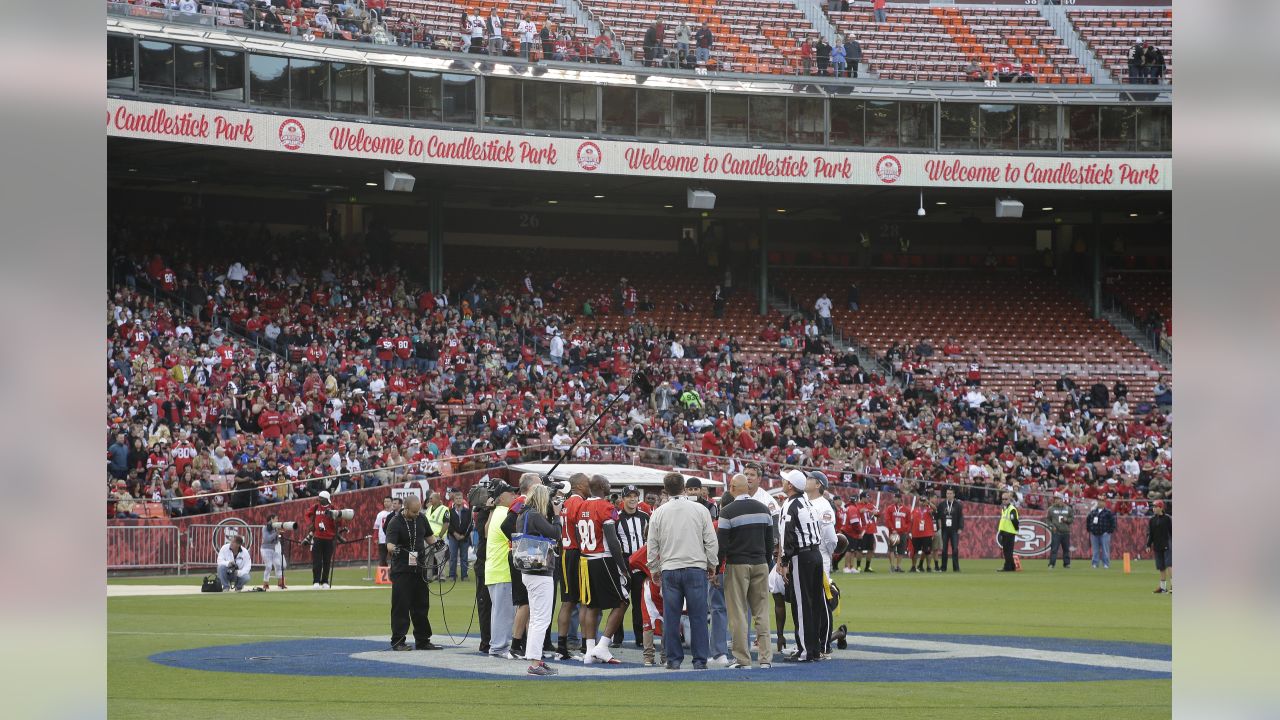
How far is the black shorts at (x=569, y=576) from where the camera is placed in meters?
15.1

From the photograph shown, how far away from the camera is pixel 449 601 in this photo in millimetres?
24031

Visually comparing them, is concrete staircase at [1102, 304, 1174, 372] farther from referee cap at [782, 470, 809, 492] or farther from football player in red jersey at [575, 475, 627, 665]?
football player in red jersey at [575, 475, 627, 665]

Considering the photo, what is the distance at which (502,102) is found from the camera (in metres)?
41.2

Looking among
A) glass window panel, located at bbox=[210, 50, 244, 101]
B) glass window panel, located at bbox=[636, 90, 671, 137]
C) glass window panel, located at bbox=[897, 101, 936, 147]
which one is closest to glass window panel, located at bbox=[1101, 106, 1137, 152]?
glass window panel, located at bbox=[897, 101, 936, 147]

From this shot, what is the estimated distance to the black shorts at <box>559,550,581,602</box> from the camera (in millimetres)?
15125

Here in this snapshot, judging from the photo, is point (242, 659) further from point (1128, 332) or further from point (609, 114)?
point (1128, 332)

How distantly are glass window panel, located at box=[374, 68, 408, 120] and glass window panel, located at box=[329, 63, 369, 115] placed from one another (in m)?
0.30

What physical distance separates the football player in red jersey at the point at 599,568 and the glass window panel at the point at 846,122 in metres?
30.6

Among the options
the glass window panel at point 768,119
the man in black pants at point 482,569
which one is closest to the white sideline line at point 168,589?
the man in black pants at point 482,569

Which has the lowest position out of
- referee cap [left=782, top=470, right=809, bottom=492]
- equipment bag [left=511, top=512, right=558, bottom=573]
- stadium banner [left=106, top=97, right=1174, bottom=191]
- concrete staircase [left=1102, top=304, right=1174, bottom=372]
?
equipment bag [left=511, top=512, right=558, bottom=573]

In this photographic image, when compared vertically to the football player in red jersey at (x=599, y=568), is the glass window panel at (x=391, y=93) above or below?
above

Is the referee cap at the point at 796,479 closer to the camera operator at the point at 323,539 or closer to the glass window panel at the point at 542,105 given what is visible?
the camera operator at the point at 323,539

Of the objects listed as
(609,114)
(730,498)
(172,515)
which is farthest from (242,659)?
(609,114)

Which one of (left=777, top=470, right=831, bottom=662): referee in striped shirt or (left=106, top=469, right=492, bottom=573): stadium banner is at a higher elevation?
(left=777, top=470, right=831, bottom=662): referee in striped shirt
